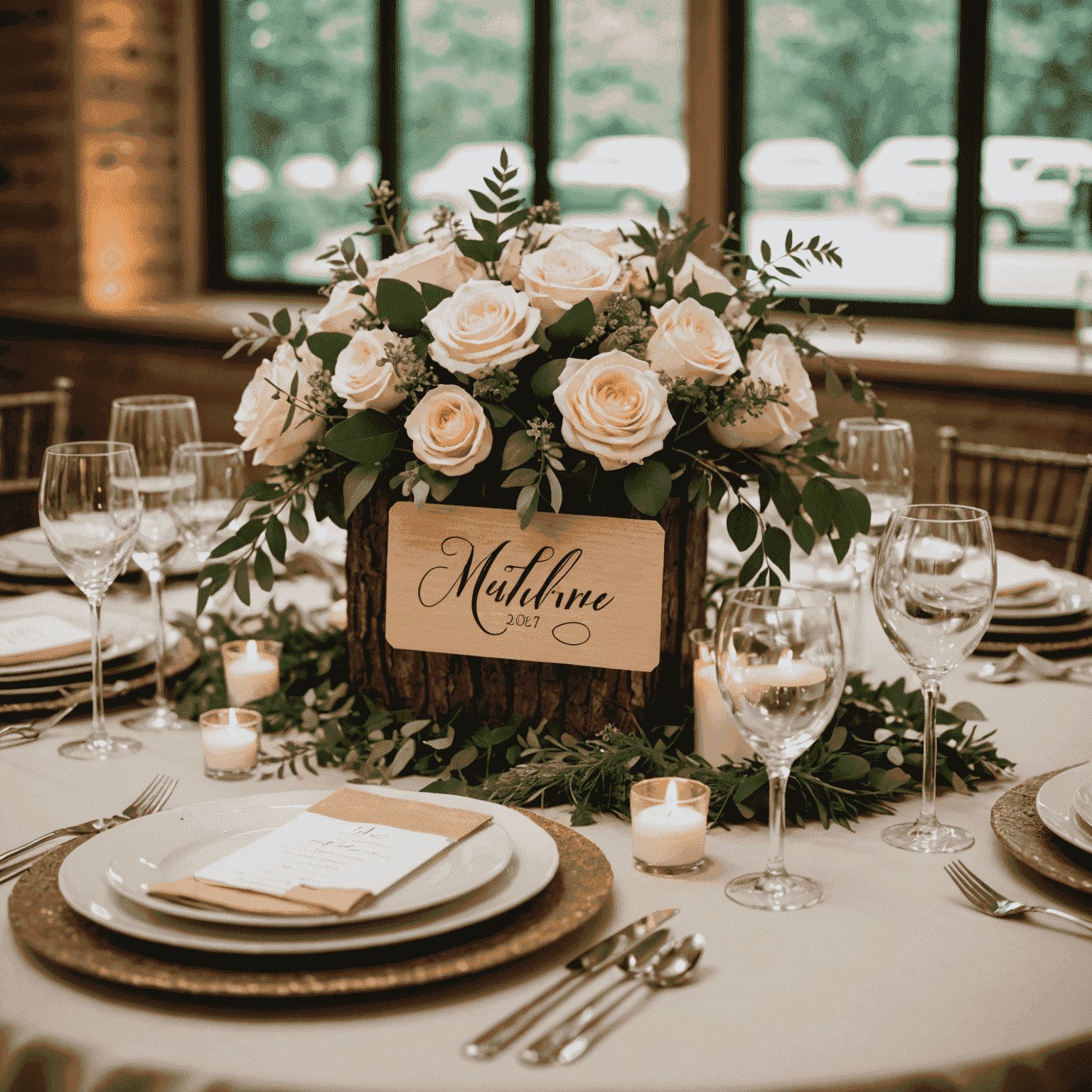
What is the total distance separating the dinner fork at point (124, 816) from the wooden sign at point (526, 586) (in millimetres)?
Result: 223

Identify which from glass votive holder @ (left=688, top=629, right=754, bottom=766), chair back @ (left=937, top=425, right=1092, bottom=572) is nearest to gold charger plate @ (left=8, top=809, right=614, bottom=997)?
glass votive holder @ (left=688, top=629, right=754, bottom=766)

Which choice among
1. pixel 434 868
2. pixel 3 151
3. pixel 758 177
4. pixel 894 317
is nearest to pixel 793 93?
pixel 758 177

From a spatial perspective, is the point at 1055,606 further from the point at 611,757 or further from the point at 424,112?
the point at 424,112

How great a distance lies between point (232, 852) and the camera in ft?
2.83

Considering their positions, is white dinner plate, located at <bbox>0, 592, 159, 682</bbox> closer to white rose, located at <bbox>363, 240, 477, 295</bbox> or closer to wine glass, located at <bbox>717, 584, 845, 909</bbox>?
white rose, located at <bbox>363, 240, 477, 295</bbox>

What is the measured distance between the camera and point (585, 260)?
3.53 feet

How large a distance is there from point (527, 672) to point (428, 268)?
1.14 ft

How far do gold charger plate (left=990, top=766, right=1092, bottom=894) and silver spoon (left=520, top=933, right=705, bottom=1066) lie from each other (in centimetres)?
24

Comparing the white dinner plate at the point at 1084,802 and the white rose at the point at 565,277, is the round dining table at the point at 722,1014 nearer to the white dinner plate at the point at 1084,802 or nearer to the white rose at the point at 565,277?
the white dinner plate at the point at 1084,802

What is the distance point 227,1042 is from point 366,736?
0.45m

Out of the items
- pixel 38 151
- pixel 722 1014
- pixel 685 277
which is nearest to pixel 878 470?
pixel 685 277

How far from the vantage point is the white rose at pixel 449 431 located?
3.39 ft

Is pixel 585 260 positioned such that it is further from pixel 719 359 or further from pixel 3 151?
pixel 3 151

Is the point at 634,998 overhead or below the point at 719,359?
below
